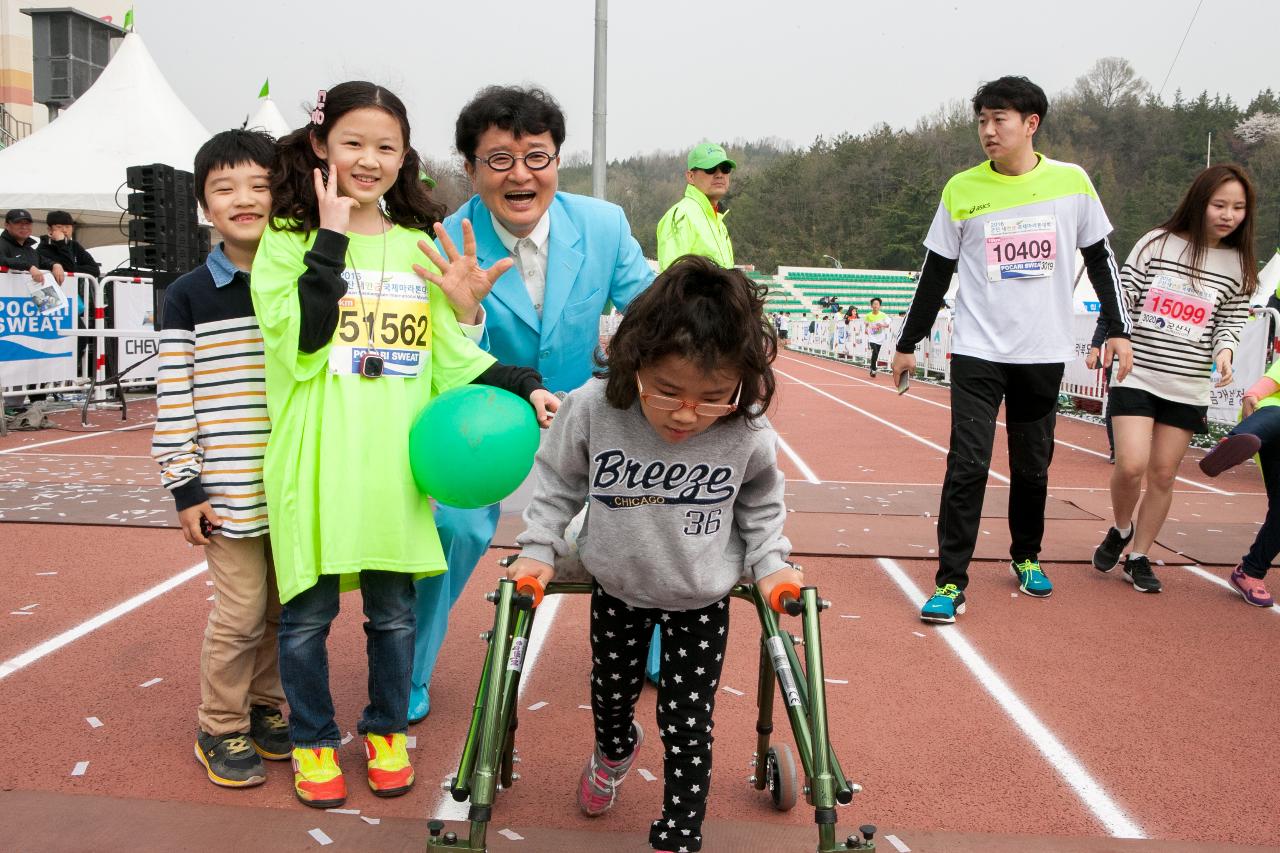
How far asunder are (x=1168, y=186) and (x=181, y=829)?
72136 mm

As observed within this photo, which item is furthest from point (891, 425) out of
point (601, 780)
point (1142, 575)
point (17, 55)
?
point (17, 55)

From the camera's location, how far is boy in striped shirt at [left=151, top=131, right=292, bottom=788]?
3.13 meters

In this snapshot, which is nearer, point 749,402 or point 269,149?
point 749,402

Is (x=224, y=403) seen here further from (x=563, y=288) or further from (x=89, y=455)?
(x=89, y=455)

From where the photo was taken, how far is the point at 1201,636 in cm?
492

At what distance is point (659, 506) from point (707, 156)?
12.6ft

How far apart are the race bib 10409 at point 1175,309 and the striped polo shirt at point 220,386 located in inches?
179

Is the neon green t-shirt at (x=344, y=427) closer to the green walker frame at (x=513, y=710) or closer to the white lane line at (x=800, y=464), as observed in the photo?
the green walker frame at (x=513, y=710)

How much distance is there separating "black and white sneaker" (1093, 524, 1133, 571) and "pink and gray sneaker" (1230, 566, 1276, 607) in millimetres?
548

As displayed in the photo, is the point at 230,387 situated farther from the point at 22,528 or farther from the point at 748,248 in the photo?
the point at 748,248

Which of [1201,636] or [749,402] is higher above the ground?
[749,402]

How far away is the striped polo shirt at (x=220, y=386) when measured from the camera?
315cm

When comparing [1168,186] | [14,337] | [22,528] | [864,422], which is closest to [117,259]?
[14,337]

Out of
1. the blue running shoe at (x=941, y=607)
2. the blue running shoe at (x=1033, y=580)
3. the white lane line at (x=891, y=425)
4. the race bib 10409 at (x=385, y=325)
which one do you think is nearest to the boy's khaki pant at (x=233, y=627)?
the race bib 10409 at (x=385, y=325)
